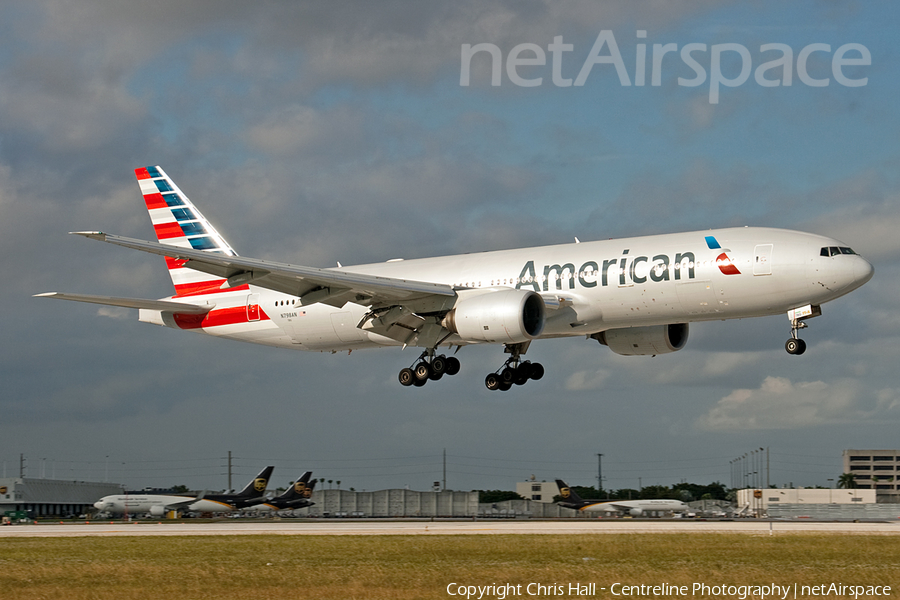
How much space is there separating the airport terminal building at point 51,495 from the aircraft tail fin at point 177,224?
64.0 metres

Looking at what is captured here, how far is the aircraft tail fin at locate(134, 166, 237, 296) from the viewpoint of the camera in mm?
50562

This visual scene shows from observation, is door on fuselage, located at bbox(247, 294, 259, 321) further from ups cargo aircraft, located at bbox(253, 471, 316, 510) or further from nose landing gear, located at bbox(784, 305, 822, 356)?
ups cargo aircraft, located at bbox(253, 471, 316, 510)

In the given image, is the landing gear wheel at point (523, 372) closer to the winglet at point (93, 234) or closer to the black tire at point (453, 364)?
the black tire at point (453, 364)

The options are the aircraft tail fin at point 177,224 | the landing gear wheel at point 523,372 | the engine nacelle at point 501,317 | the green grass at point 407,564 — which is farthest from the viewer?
the aircraft tail fin at point 177,224

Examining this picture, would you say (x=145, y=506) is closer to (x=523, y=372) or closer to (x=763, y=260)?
(x=523, y=372)

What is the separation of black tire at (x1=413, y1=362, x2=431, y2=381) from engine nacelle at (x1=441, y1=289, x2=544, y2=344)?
4.26m

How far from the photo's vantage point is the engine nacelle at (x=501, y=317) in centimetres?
3759

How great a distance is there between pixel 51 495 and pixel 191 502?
1197 inches

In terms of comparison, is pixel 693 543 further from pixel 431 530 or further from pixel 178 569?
pixel 178 569

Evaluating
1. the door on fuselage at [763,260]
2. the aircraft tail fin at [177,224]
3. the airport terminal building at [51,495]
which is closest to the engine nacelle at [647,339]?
the door on fuselage at [763,260]

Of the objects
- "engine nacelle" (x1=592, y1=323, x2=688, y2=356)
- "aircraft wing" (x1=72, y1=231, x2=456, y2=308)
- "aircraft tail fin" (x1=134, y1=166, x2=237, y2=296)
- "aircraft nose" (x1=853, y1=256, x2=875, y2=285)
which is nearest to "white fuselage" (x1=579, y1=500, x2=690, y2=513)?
"engine nacelle" (x1=592, y1=323, x2=688, y2=356)

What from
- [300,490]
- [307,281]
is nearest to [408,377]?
[307,281]

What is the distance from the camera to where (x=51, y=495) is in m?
120

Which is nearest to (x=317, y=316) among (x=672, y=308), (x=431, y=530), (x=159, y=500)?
(x=431, y=530)
